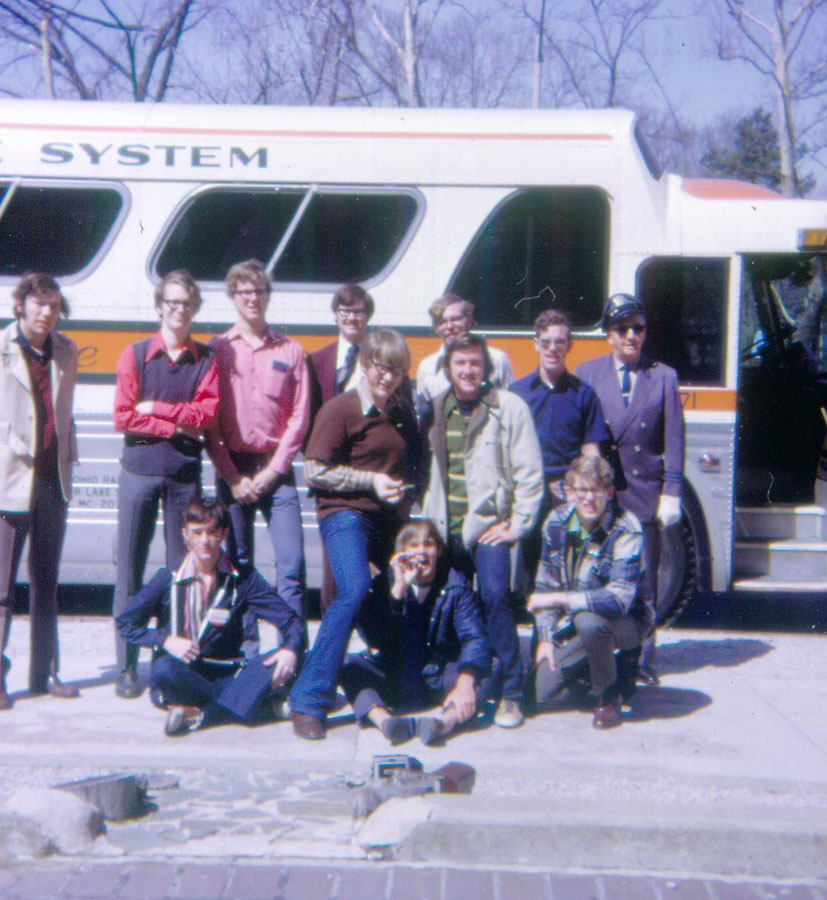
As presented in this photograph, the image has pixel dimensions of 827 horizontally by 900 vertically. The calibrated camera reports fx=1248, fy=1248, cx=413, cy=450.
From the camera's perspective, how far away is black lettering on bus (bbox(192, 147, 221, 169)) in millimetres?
6945

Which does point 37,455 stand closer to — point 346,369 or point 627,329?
point 346,369

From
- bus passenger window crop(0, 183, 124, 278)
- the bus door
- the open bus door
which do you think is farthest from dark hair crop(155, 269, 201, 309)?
the bus door

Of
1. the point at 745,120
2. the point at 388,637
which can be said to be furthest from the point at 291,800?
the point at 745,120

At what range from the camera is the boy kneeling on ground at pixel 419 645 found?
5.33 metres

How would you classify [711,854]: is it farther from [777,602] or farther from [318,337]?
[777,602]

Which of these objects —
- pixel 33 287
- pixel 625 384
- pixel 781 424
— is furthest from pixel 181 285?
pixel 781 424

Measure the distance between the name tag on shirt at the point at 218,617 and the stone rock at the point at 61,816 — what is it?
132 centimetres

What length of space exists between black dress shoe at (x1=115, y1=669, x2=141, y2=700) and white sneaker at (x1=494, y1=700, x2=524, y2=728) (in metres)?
1.67

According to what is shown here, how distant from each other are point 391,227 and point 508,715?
288 cm

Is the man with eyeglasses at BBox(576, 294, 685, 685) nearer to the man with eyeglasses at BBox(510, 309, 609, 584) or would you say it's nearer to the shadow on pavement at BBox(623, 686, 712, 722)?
the shadow on pavement at BBox(623, 686, 712, 722)

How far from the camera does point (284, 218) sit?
6973 millimetres

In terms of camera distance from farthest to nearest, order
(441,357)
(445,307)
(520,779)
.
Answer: (445,307) < (441,357) < (520,779)

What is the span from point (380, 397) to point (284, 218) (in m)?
1.96

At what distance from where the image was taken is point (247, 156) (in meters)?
6.94
